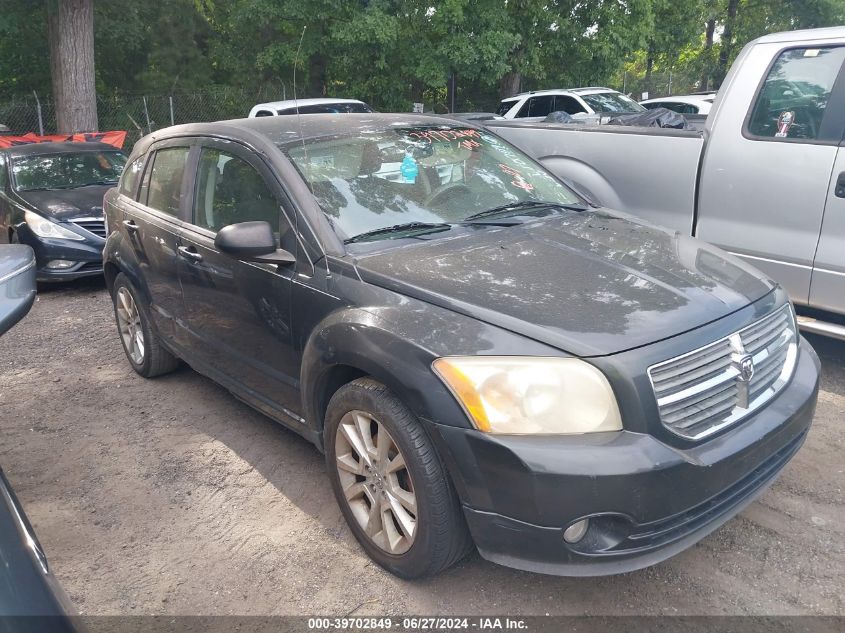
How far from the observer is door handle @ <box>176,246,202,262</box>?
3.87m

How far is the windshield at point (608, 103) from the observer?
12.9 meters

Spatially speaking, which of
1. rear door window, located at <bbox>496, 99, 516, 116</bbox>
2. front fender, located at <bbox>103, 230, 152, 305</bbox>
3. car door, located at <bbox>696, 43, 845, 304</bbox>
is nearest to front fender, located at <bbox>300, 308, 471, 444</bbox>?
front fender, located at <bbox>103, 230, 152, 305</bbox>

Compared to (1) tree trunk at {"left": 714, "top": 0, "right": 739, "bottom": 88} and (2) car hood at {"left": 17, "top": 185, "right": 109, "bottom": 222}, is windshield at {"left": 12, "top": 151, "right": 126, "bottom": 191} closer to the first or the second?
(2) car hood at {"left": 17, "top": 185, "right": 109, "bottom": 222}

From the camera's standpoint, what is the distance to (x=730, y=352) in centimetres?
265

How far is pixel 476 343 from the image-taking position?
2.50 metres

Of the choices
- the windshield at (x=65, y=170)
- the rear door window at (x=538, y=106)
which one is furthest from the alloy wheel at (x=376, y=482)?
the rear door window at (x=538, y=106)

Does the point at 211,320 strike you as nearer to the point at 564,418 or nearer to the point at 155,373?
the point at 155,373

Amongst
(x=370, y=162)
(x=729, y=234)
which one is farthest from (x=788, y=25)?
(x=370, y=162)

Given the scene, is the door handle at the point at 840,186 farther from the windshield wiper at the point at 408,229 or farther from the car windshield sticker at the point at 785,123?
the windshield wiper at the point at 408,229

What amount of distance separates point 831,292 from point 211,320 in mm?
3510

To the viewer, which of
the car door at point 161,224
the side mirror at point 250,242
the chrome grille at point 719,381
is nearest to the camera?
the chrome grille at point 719,381

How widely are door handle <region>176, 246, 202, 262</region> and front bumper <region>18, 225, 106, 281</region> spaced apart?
4.01m

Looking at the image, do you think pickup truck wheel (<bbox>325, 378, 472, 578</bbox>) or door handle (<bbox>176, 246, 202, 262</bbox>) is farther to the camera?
door handle (<bbox>176, 246, 202, 262</bbox>)

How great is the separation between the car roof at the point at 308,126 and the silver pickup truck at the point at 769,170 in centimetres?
149
